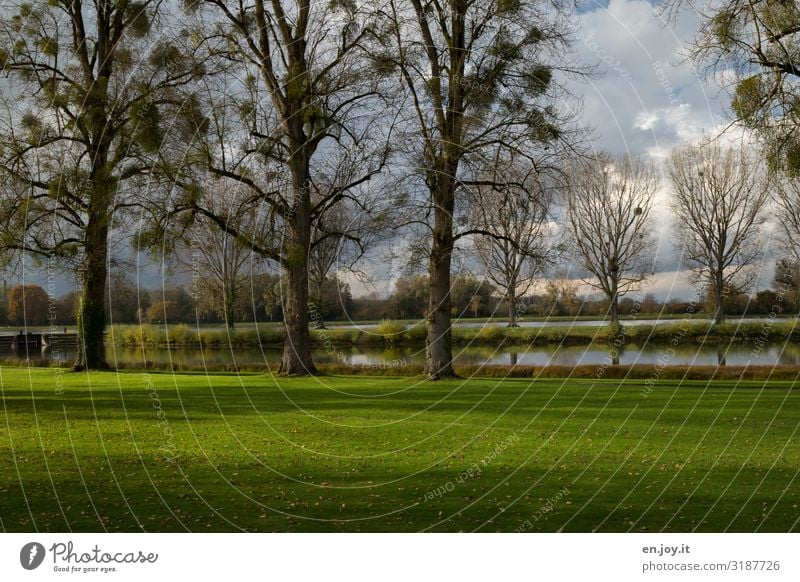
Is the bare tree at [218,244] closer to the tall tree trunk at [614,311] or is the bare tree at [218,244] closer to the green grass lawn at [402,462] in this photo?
the green grass lawn at [402,462]

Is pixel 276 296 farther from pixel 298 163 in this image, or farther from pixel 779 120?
pixel 779 120

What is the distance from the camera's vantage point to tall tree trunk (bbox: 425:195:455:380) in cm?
2359

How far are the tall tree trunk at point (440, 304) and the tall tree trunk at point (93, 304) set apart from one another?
13.5 m

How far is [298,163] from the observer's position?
26.0m

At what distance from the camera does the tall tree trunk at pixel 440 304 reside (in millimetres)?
23594

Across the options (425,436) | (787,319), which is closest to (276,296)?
(425,436)

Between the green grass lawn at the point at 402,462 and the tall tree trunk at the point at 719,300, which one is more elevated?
the tall tree trunk at the point at 719,300

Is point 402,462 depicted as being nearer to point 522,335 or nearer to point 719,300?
point 522,335

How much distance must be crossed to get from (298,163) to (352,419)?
1252 cm

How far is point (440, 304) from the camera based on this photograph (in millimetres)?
24031

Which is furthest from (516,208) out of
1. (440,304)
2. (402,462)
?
(402,462)
